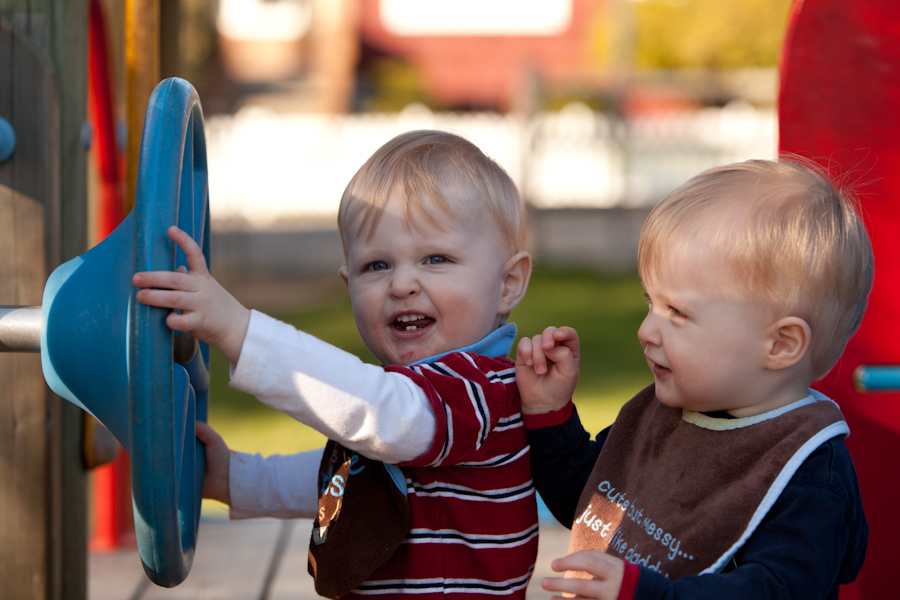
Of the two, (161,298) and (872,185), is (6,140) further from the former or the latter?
(872,185)

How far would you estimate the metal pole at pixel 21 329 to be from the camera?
1196mm

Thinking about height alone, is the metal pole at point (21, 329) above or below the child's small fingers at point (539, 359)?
above

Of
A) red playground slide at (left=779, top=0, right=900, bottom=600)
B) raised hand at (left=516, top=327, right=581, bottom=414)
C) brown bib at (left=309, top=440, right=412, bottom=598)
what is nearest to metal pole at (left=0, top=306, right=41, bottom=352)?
brown bib at (left=309, top=440, right=412, bottom=598)

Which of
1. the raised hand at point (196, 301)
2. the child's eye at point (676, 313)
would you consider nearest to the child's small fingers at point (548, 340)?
the child's eye at point (676, 313)

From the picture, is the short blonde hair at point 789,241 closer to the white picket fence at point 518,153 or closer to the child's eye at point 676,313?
the child's eye at point 676,313

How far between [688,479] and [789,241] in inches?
14.1

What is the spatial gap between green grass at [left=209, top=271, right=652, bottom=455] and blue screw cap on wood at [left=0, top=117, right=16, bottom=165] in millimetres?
2380

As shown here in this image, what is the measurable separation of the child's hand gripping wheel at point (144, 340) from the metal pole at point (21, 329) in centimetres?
3

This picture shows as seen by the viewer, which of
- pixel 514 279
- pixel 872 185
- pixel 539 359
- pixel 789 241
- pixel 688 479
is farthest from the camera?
pixel 872 185

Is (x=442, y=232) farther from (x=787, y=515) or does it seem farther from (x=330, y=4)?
(x=330, y=4)

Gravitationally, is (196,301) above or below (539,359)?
above

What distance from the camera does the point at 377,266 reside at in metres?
1.45

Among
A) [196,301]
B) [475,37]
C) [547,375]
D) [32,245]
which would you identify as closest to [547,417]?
[547,375]

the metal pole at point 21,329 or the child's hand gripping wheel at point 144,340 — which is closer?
the child's hand gripping wheel at point 144,340
